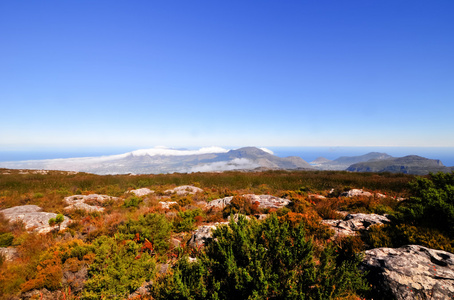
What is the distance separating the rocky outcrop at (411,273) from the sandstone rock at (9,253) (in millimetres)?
9475

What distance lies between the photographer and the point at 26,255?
516 centimetres

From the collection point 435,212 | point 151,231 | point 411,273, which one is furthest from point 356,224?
point 151,231

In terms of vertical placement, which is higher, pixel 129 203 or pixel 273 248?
pixel 273 248

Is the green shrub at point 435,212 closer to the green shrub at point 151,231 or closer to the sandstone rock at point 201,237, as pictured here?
the sandstone rock at point 201,237

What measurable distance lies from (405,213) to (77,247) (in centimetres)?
1012

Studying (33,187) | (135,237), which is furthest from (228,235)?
(33,187)

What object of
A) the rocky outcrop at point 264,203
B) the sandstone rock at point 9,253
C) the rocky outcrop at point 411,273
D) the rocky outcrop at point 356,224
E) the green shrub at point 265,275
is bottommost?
the rocky outcrop at point 264,203

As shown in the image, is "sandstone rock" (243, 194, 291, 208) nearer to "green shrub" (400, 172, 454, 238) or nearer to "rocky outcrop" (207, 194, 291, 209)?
"rocky outcrop" (207, 194, 291, 209)

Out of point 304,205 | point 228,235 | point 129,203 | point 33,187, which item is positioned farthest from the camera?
point 33,187

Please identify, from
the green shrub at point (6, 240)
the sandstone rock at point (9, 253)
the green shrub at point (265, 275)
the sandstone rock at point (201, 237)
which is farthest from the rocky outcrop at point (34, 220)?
the green shrub at point (265, 275)

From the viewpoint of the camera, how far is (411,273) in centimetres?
338

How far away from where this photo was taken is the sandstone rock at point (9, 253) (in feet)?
16.7

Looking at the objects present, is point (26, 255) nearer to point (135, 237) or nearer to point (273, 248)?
point (135, 237)

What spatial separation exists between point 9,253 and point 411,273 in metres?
10.6
